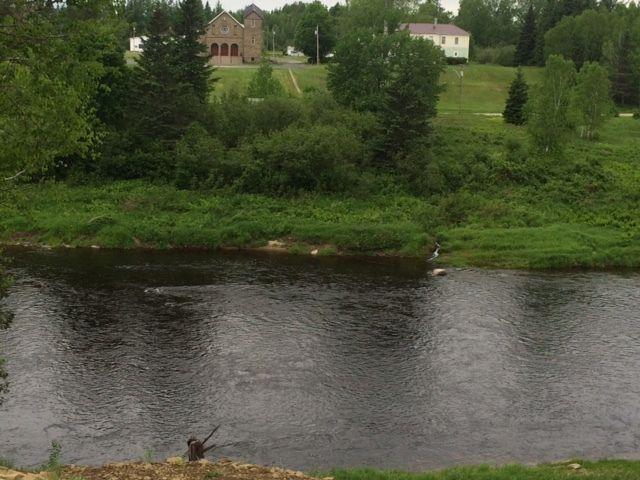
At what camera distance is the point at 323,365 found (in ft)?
83.3

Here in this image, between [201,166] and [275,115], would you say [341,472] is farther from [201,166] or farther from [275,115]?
[275,115]

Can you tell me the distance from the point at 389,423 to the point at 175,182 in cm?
3241

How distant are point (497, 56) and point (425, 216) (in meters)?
70.1

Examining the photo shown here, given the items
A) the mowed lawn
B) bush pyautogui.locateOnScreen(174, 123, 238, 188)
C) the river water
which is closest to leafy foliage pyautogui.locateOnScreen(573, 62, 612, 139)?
the mowed lawn

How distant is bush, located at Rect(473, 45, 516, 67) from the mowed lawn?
21.4 ft

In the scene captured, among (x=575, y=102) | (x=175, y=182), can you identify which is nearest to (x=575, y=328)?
(x=175, y=182)

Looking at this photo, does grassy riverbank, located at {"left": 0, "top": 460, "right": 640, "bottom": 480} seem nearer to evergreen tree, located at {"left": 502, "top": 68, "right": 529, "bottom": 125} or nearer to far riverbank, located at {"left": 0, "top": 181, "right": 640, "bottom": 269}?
far riverbank, located at {"left": 0, "top": 181, "right": 640, "bottom": 269}

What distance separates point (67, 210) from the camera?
4631 centimetres

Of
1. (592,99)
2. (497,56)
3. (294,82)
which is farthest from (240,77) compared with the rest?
(497,56)

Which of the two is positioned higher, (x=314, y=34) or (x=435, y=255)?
(x=314, y=34)

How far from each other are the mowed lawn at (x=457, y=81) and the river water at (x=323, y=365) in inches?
1698

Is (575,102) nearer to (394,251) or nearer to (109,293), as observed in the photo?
(394,251)

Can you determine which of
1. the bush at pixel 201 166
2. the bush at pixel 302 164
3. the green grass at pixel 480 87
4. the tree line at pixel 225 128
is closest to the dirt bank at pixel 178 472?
the tree line at pixel 225 128

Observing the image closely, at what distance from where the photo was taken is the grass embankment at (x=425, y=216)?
41.5 metres
